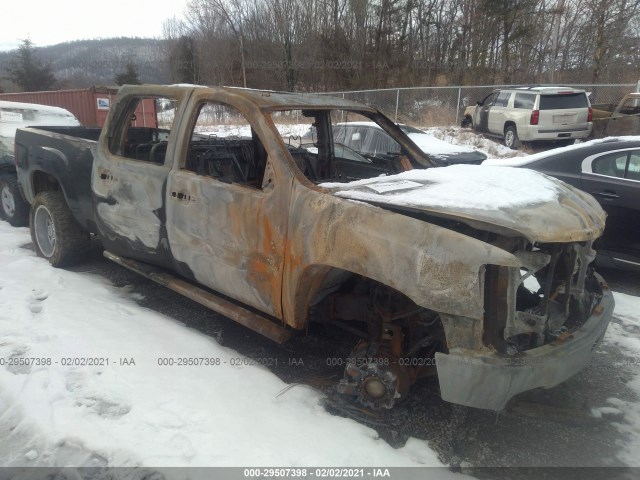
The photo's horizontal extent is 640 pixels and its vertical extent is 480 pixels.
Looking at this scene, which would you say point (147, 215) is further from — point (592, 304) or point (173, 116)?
point (592, 304)

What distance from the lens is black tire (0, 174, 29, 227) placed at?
648 cm

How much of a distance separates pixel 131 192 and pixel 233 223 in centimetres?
123

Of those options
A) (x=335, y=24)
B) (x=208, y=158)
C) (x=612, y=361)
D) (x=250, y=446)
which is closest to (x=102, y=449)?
(x=250, y=446)

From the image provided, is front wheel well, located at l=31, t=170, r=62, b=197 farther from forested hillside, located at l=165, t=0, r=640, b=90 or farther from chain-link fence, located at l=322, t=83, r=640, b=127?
forested hillside, located at l=165, t=0, r=640, b=90

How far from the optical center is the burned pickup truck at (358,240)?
228 cm

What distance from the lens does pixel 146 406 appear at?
2668 millimetres

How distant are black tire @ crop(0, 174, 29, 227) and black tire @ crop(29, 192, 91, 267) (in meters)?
1.79

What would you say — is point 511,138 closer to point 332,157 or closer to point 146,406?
point 332,157

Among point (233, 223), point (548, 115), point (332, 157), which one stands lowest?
point (233, 223)

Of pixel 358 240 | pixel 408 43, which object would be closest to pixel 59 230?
pixel 358 240

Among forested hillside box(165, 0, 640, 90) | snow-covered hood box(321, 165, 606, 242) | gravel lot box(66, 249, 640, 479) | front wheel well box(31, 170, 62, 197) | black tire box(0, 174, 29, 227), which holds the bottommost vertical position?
gravel lot box(66, 249, 640, 479)

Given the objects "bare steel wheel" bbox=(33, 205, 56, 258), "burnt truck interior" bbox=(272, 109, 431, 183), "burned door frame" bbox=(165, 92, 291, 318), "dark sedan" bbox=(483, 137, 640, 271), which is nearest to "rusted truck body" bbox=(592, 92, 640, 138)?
"dark sedan" bbox=(483, 137, 640, 271)

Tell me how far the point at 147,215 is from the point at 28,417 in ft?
5.33

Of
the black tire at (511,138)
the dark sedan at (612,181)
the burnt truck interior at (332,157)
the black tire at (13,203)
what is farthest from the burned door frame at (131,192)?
the black tire at (511,138)
